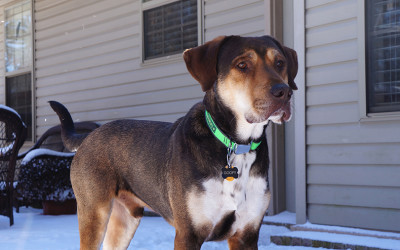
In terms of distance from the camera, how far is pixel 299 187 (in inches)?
227

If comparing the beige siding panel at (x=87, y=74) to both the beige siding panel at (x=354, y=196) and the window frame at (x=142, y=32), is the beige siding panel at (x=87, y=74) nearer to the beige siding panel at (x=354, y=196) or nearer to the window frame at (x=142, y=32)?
the window frame at (x=142, y=32)

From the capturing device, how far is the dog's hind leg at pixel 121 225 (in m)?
3.89

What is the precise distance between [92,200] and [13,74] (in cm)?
887

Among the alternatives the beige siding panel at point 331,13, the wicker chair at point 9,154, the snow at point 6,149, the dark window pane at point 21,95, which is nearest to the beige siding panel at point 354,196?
the beige siding panel at point 331,13

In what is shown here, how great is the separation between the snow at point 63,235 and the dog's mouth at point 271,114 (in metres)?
2.73

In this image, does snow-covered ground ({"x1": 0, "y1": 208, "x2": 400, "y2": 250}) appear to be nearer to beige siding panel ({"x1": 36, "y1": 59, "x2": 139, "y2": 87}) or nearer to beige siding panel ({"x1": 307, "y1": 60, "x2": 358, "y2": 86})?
beige siding panel ({"x1": 307, "y1": 60, "x2": 358, "y2": 86})

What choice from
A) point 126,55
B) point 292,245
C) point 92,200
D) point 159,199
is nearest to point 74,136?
point 92,200

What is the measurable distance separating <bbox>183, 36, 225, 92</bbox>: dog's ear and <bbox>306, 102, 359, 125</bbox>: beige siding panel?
9.22ft

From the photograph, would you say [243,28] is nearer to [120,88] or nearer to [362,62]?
[362,62]

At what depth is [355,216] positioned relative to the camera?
5297mm

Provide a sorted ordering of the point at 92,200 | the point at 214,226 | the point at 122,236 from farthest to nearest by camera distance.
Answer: the point at 122,236
the point at 92,200
the point at 214,226

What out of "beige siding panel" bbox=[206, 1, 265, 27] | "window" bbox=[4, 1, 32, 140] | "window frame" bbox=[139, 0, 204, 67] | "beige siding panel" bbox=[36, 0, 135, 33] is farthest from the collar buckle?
"window" bbox=[4, 1, 32, 140]

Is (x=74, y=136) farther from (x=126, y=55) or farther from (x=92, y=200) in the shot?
(x=126, y=55)

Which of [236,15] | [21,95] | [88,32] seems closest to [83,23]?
[88,32]
